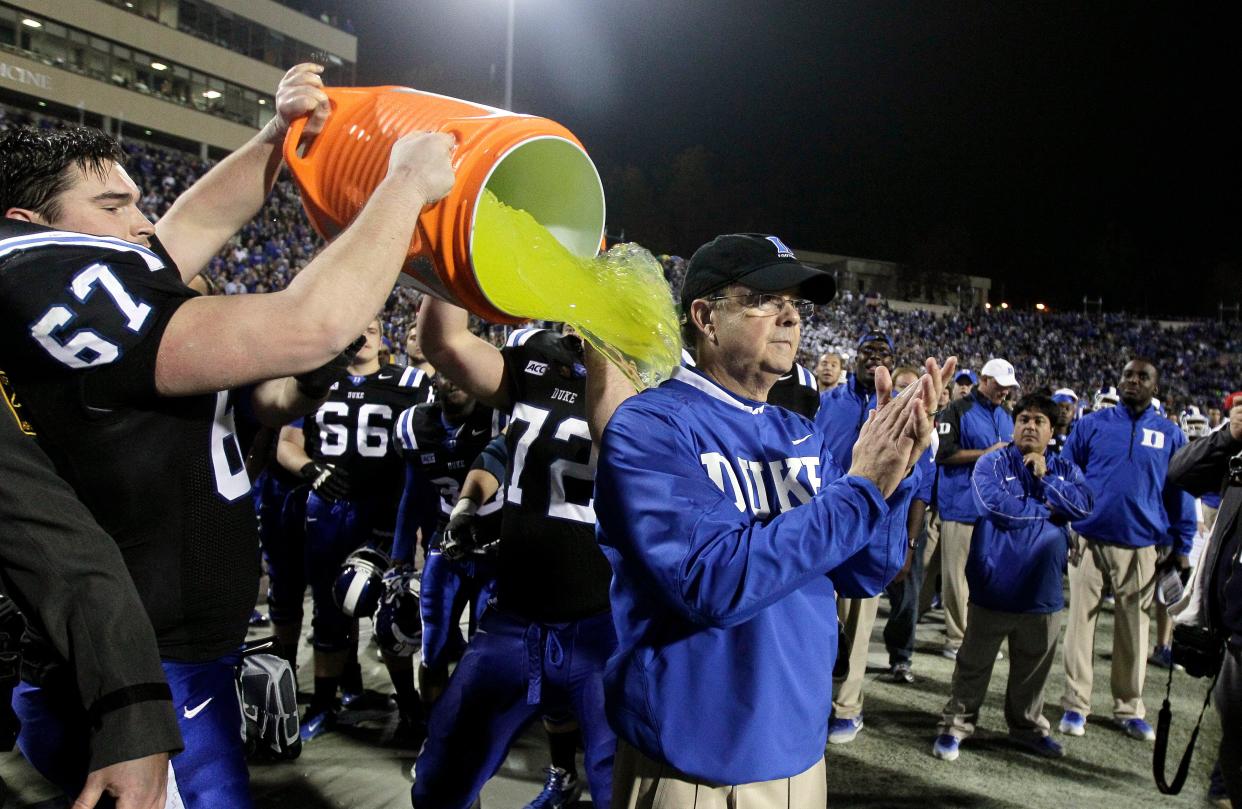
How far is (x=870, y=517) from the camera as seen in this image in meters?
1.77

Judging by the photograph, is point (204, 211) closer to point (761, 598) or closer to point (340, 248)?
A: point (340, 248)

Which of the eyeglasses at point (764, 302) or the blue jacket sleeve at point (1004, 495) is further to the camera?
the blue jacket sleeve at point (1004, 495)

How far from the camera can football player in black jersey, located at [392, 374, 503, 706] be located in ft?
14.3

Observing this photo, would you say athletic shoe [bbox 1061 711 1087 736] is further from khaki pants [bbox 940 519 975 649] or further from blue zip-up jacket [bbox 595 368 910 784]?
blue zip-up jacket [bbox 595 368 910 784]

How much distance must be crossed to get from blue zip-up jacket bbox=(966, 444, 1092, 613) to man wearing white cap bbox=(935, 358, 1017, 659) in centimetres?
180

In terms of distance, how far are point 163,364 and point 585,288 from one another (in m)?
1.03

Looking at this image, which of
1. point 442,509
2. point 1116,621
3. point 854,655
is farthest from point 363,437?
point 1116,621

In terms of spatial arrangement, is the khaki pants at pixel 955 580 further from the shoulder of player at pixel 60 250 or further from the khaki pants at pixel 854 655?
the shoulder of player at pixel 60 250

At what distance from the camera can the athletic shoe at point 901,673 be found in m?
6.60

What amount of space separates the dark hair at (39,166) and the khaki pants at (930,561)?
26.2 ft

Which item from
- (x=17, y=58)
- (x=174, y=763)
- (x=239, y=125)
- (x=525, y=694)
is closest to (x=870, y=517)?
(x=174, y=763)

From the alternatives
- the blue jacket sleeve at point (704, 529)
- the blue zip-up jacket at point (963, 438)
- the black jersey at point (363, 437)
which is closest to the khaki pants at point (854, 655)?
the blue zip-up jacket at point (963, 438)

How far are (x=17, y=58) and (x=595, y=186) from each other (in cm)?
4534

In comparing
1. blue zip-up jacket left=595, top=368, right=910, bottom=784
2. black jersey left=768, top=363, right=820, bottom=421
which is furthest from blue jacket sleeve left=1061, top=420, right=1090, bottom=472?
blue zip-up jacket left=595, top=368, right=910, bottom=784
